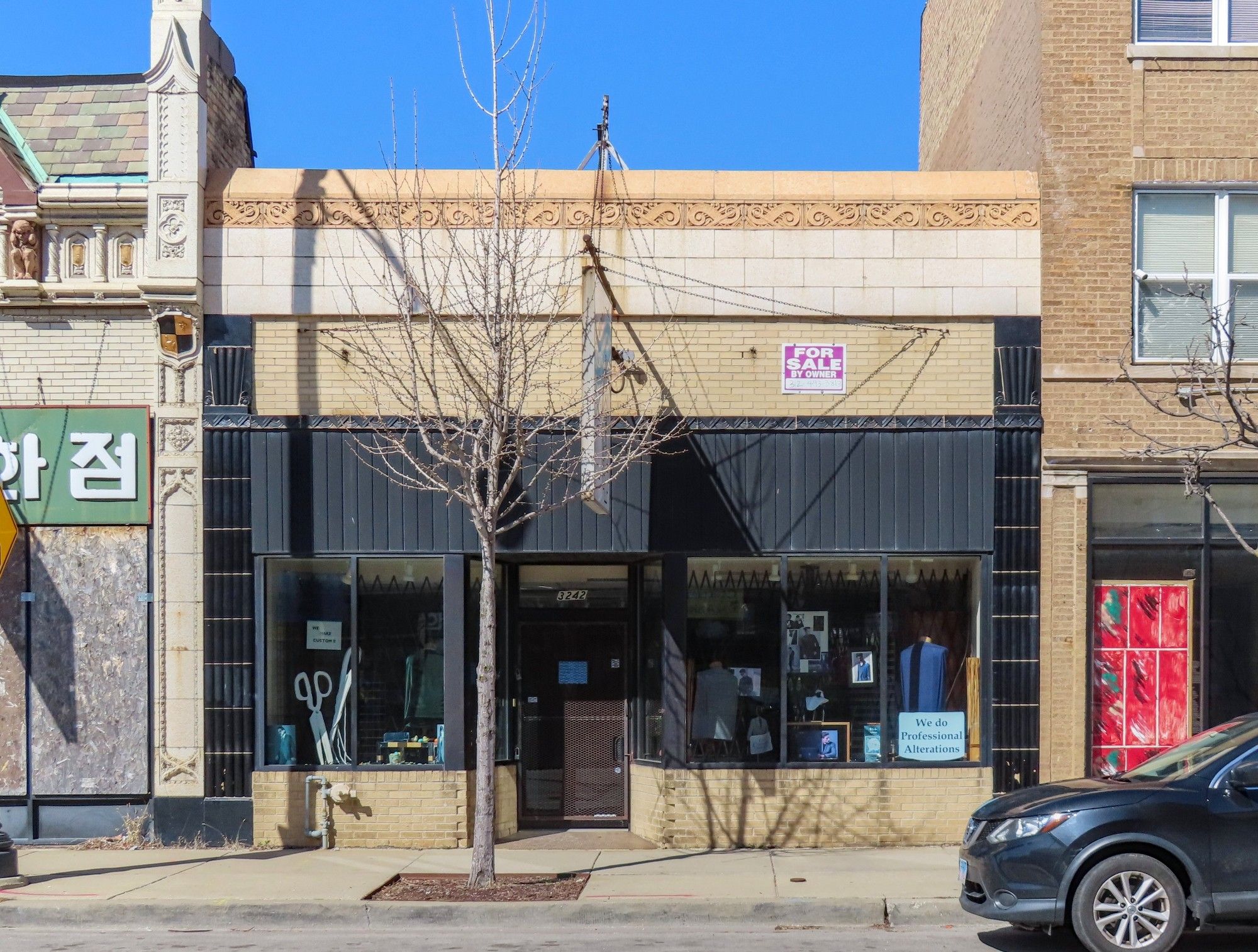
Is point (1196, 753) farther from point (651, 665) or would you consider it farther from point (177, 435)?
point (177, 435)

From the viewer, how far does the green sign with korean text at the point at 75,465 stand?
→ 12820mm

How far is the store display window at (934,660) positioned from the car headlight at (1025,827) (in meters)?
3.98

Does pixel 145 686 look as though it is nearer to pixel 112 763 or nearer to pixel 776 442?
pixel 112 763

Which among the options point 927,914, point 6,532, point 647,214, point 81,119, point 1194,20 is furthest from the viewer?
point 81,119

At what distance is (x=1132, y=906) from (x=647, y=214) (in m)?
7.61

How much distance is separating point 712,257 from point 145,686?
6.82 m

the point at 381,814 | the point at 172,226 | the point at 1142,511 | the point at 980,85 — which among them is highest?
the point at 980,85

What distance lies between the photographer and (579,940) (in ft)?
31.3

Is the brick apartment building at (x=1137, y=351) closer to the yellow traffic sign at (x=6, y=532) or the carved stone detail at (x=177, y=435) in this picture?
the carved stone detail at (x=177, y=435)

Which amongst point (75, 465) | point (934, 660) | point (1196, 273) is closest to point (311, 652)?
point (75, 465)

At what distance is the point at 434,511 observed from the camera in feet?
41.7

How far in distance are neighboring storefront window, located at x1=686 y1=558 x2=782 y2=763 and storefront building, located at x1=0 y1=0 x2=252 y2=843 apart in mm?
4752

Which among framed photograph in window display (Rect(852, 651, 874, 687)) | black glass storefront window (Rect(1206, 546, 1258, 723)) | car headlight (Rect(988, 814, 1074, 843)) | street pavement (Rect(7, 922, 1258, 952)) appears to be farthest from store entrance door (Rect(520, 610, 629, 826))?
black glass storefront window (Rect(1206, 546, 1258, 723))

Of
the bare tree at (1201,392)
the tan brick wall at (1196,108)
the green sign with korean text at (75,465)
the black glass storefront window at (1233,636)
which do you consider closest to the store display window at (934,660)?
the bare tree at (1201,392)
